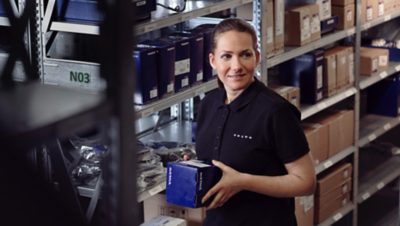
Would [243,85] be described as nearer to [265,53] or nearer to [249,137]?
[249,137]

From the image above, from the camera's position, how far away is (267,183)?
282 centimetres

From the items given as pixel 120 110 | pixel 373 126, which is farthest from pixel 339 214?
pixel 120 110

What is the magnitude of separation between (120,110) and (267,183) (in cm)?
182

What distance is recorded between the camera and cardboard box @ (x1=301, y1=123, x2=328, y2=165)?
197 inches

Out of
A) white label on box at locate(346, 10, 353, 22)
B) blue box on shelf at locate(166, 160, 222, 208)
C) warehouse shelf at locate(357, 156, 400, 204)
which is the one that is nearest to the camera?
blue box on shelf at locate(166, 160, 222, 208)

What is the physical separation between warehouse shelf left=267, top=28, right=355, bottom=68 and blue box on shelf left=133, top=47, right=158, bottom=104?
3.30 feet

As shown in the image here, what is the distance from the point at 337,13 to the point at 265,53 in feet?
3.49

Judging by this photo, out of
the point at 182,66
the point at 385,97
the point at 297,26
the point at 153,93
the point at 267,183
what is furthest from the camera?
the point at 385,97

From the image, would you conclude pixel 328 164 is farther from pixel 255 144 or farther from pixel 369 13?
pixel 255 144

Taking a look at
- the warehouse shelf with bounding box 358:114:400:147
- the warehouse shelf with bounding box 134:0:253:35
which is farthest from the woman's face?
the warehouse shelf with bounding box 358:114:400:147

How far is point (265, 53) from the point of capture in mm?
4449

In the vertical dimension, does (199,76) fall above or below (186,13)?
below

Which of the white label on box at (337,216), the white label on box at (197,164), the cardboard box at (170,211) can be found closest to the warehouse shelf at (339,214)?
the white label on box at (337,216)

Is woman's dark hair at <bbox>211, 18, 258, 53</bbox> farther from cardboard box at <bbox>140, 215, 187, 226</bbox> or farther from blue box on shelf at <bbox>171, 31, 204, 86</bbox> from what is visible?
cardboard box at <bbox>140, 215, 187, 226</bbox>
